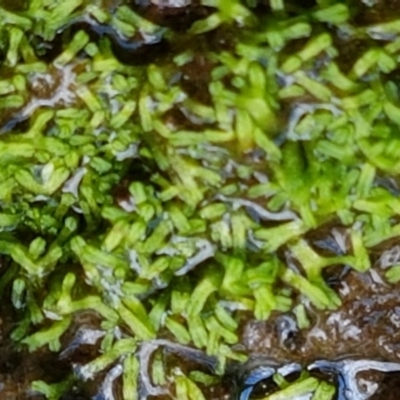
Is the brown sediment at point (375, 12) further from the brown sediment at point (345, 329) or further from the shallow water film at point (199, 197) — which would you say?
the brown sediment at point (345, 329)

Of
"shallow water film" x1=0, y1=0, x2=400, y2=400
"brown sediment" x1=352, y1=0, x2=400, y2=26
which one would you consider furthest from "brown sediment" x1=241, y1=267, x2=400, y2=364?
"brown sediment" x1=352, y1=0, x2=400, y2=26

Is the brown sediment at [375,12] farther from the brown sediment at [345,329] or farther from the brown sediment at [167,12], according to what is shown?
the brown sediment at [345,329]

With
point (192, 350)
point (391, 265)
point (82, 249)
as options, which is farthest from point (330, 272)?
point (82, 249)

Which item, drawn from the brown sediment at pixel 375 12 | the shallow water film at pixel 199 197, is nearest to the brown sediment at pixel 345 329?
the shallow water film at pixel 199 197

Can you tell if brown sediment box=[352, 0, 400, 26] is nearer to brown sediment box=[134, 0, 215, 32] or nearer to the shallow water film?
the shallow water film

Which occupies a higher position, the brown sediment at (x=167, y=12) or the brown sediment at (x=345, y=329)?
the brown sediment at (x=167, y=12)

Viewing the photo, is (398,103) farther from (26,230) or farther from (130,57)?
(26,230)

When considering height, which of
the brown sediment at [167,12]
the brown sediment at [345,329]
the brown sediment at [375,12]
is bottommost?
the brown sediment at [345,329]

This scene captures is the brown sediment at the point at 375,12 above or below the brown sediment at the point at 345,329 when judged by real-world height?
above

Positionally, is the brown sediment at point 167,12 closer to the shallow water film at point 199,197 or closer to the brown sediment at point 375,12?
the shallow water film at point 199,197
